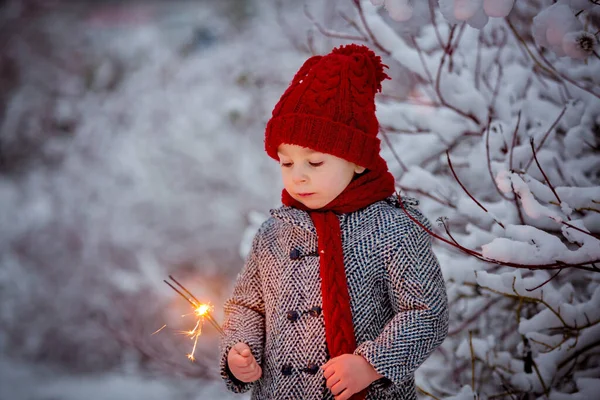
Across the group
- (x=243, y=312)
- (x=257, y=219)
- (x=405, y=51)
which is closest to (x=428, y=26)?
(x=405, y=51)

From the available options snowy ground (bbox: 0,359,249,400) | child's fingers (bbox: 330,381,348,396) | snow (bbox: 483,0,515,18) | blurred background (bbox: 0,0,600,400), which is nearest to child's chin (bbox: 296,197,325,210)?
child's fingers (bbox: 330,381,348,396)

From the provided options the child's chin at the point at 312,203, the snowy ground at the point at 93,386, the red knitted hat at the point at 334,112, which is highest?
the red knitted hat at the point at 334,112

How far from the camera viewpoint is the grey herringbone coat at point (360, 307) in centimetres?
144

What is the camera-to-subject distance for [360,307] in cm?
151

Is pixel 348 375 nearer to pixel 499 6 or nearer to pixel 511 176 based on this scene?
pixel 511 176

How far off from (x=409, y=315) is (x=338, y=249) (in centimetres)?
24

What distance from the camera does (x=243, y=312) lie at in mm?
1681

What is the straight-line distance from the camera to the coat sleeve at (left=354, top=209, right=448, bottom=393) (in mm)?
1397

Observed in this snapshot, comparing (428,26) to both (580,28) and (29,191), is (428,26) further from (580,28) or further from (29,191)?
(29,191)

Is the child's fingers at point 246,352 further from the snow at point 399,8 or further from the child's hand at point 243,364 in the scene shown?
the snow at point 399,8

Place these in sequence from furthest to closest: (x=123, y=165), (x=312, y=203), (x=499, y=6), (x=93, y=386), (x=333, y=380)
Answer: (x=123, y=165) → (x=93, y=386) → (x=312, y=203) → (x=333, y=380) → (x=499, y=6)

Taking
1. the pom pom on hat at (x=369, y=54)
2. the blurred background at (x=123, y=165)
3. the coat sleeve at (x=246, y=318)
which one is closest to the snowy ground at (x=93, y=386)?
the blurred background at (x=123, y=165)

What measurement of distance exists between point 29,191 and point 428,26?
318 centimetres

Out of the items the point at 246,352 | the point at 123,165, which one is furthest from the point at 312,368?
the point at 123,165
